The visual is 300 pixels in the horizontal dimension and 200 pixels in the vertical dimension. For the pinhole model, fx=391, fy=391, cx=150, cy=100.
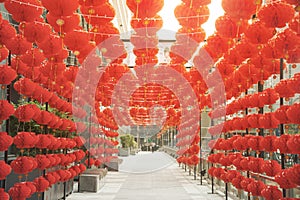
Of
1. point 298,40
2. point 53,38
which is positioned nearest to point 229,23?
point 298,40

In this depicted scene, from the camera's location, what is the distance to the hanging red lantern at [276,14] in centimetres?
450

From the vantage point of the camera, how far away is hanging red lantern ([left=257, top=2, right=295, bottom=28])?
4504mm

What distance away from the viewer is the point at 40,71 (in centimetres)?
740

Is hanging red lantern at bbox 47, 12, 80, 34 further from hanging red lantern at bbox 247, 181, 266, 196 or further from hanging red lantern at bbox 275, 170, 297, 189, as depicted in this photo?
hanging red lantern at bbox 247, 181, 266, 196

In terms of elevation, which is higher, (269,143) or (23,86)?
(23,86)

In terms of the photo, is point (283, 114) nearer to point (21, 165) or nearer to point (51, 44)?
point (51, 44)

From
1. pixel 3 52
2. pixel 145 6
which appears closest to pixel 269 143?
pixel 145 6

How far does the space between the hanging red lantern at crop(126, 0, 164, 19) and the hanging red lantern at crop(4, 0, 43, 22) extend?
3.85ft

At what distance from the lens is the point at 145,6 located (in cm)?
505

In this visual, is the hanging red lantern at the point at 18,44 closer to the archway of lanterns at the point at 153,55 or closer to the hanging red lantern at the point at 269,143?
the archway of lanterns at the point at 153,55

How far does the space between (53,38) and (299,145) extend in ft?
12.0

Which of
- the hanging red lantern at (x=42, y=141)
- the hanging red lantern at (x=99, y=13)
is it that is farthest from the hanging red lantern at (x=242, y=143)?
the hanging red lantern at (x=42, y=141)

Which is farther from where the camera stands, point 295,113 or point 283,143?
point 283,143

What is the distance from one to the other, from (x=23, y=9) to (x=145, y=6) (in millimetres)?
1521
